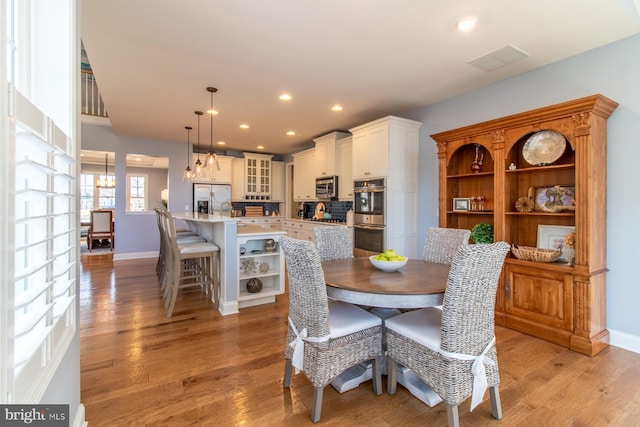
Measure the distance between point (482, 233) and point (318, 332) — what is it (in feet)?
8.34

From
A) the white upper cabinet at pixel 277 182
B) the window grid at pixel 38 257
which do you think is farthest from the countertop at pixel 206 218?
A: the white upper cabinet at pixel 277 182

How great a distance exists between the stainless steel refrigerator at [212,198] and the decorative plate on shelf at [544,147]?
602cm

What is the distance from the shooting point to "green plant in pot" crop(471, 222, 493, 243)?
11.2 feet

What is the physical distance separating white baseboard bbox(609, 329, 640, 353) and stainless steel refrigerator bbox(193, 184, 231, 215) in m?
6.72

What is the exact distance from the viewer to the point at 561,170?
9.80 ft

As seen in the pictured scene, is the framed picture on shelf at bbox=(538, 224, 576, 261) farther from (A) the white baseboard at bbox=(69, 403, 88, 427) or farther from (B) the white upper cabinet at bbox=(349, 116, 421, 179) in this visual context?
(A) the white baseboard at bbox=(69, 403, 88, 427)

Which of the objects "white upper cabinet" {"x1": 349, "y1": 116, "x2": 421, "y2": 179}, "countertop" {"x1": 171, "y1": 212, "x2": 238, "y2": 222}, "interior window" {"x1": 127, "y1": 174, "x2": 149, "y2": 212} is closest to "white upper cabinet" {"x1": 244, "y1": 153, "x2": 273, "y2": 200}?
"countertop" {"x1": 171, "y1": 212, "x2": 238, "y2": 222}

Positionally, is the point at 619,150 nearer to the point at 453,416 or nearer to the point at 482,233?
the point at 482,233

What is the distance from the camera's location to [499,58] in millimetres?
2875

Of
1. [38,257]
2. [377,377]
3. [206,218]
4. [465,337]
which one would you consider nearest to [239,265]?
[206,218]

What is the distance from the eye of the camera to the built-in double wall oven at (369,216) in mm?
4246

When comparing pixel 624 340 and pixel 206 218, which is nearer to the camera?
pixel 624 340

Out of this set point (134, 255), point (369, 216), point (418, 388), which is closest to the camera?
point (418, 388)

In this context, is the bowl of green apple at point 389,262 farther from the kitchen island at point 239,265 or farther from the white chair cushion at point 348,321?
the kitchen island at point 239,265
